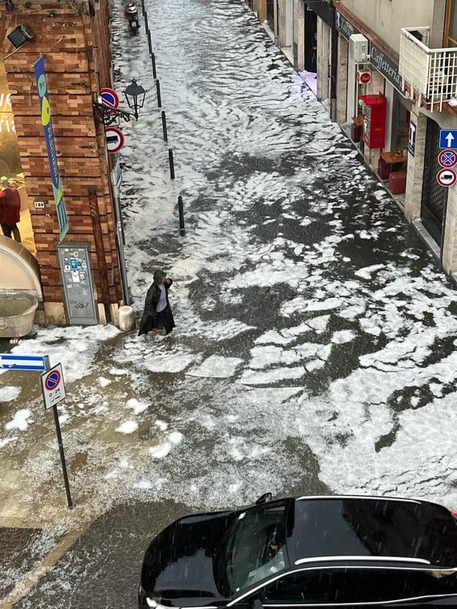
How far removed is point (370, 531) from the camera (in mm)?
7949

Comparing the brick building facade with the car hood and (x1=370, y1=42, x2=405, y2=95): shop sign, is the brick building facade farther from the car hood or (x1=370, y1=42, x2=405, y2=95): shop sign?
(x1=370, y1=42, x2=405, y2=95): shop sign

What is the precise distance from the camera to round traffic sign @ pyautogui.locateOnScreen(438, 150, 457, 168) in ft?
46.8

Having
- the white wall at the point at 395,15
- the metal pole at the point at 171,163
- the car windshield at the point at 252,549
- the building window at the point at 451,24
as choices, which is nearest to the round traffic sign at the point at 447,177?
the building window at the point at 451,24

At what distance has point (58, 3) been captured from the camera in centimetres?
1185

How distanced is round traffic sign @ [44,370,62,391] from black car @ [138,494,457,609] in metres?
2.28

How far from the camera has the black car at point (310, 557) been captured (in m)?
7.52

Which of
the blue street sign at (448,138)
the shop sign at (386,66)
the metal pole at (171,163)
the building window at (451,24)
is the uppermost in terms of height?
the building window at (451,24)

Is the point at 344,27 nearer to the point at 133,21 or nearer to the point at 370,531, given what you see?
the point at 133,21

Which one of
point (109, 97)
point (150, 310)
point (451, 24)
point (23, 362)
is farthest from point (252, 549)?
point (451, 24)

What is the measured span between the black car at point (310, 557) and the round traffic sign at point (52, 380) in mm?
2281

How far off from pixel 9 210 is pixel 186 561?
8.69 m

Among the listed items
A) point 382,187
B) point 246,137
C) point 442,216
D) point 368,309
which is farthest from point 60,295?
point 246,137

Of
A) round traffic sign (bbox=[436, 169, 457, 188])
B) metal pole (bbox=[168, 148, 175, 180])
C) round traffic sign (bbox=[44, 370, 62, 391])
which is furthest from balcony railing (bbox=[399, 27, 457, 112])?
round traffic sign (bbox=[44, 370, 62, 391])

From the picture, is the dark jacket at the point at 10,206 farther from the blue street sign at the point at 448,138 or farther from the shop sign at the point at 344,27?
the shop sign at the point at 344,27
